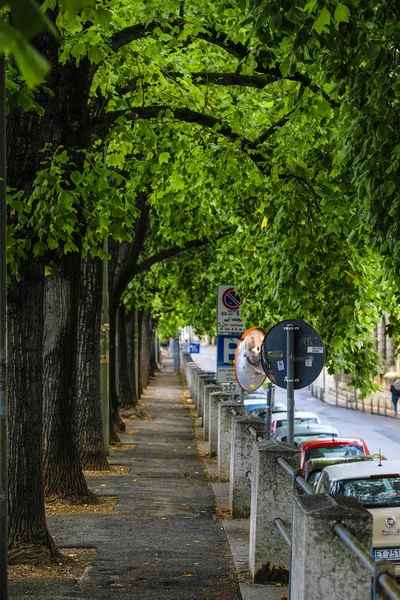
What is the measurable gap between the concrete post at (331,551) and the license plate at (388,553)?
15.8 ft

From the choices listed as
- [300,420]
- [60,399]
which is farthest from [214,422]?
[60,399]

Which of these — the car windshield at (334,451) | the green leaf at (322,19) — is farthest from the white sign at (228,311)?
the green leaf at (322,19)

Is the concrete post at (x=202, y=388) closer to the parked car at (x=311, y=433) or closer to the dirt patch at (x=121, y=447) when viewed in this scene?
the dirt patch at (x=121, y=447)

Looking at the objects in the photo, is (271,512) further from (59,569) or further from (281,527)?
(59,569)

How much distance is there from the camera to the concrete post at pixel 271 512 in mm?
9789

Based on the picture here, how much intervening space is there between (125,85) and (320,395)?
49.6 m

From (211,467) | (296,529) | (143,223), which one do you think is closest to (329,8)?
(296,529)

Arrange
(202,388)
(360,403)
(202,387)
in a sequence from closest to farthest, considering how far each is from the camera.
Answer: (202,388)
(202,387)
(360,403)

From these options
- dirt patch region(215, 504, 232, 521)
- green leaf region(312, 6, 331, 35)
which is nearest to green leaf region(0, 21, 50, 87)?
green leaf region(312, 6, 331, 35)

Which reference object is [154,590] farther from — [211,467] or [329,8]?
[211,467]

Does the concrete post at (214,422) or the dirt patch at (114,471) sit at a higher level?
the concrete post at (214,422)

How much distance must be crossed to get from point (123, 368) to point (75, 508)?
22.3m

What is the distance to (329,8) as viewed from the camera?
376 inches

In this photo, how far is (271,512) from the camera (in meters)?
9.85
